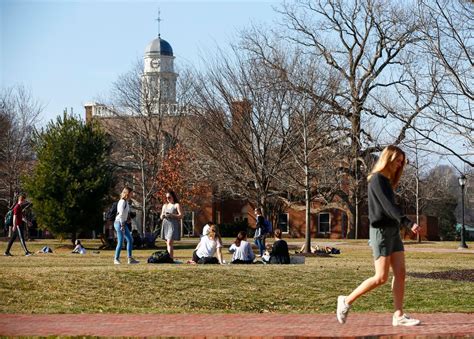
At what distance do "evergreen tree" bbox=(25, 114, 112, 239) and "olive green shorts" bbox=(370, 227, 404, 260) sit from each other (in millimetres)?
30733

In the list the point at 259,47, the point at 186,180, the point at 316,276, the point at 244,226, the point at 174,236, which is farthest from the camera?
the point at 244,226

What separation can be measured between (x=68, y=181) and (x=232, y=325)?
29.7 metres

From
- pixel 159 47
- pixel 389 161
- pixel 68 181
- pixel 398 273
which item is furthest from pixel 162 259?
pixel 159 47

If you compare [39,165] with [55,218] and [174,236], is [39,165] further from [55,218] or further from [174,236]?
[174,236]

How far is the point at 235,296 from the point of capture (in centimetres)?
1488

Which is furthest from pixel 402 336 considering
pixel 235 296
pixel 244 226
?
pixel 244 226

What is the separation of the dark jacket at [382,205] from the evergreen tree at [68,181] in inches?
1212

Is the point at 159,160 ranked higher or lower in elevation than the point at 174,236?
higher

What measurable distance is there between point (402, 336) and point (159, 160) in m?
44.1

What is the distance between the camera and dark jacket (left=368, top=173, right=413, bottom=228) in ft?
33.7

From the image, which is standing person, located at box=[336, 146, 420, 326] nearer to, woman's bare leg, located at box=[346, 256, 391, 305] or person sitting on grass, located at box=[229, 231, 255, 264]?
woman's bare leg, located at box=[346, 256, 391, 305]

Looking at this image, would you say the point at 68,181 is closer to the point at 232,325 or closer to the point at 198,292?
the point at 198,292

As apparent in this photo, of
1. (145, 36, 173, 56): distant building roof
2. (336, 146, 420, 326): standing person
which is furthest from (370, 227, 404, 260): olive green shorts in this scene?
(145, 36, 173, 56): distant building roof

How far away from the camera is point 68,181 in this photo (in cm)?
4025
